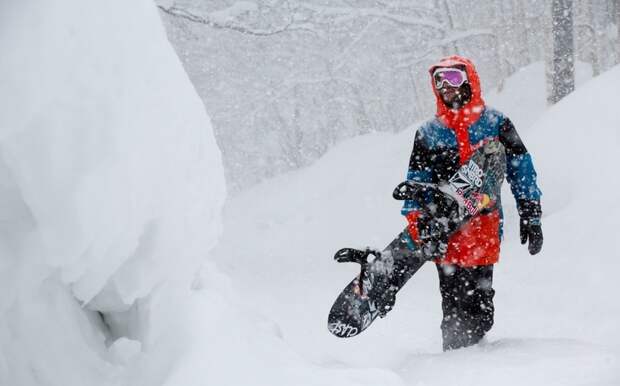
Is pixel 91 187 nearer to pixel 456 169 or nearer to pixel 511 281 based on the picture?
pixel 456 169

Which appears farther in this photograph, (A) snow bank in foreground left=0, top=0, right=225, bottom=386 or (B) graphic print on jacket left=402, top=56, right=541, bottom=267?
(B) graphic print on jacket left=402, top=56, right=541, bottom=267

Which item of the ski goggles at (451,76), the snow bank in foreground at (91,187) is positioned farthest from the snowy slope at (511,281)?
the ski goggles at (451,76)

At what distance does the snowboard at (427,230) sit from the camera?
3.35 m

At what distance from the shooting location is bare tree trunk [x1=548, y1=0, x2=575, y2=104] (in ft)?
31.3

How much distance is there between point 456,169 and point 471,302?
83cm

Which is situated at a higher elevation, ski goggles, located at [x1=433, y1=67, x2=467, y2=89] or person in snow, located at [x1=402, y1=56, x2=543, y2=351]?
ski goggles, located at [x1=433, y1=67, x2=467, y2=89]

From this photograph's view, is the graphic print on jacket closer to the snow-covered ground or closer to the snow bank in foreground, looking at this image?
the snow-covered ground

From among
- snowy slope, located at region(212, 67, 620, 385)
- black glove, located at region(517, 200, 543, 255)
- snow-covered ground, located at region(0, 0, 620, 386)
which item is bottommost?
snowy slope, located at region(212, 67, 620, 385)

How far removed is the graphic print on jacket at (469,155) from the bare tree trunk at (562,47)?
7.04 meters

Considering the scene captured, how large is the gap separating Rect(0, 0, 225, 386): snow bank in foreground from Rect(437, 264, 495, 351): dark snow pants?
1.79 metres

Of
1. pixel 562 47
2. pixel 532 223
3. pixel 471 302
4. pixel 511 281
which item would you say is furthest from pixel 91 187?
pixel 562 47

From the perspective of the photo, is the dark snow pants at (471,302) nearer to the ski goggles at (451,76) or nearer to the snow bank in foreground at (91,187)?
the ski goggles at (451,76)

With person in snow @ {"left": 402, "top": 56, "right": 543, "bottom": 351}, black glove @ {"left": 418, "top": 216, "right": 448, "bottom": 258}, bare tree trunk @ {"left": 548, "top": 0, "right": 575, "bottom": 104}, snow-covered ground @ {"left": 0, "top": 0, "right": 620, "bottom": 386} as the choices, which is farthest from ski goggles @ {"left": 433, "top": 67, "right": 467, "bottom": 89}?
bare tree trunk @ {"left": 548, "top": 0, "right": 575, "bottom": 104}

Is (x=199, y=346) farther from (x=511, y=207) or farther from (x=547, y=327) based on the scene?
(x=511, y=207)
